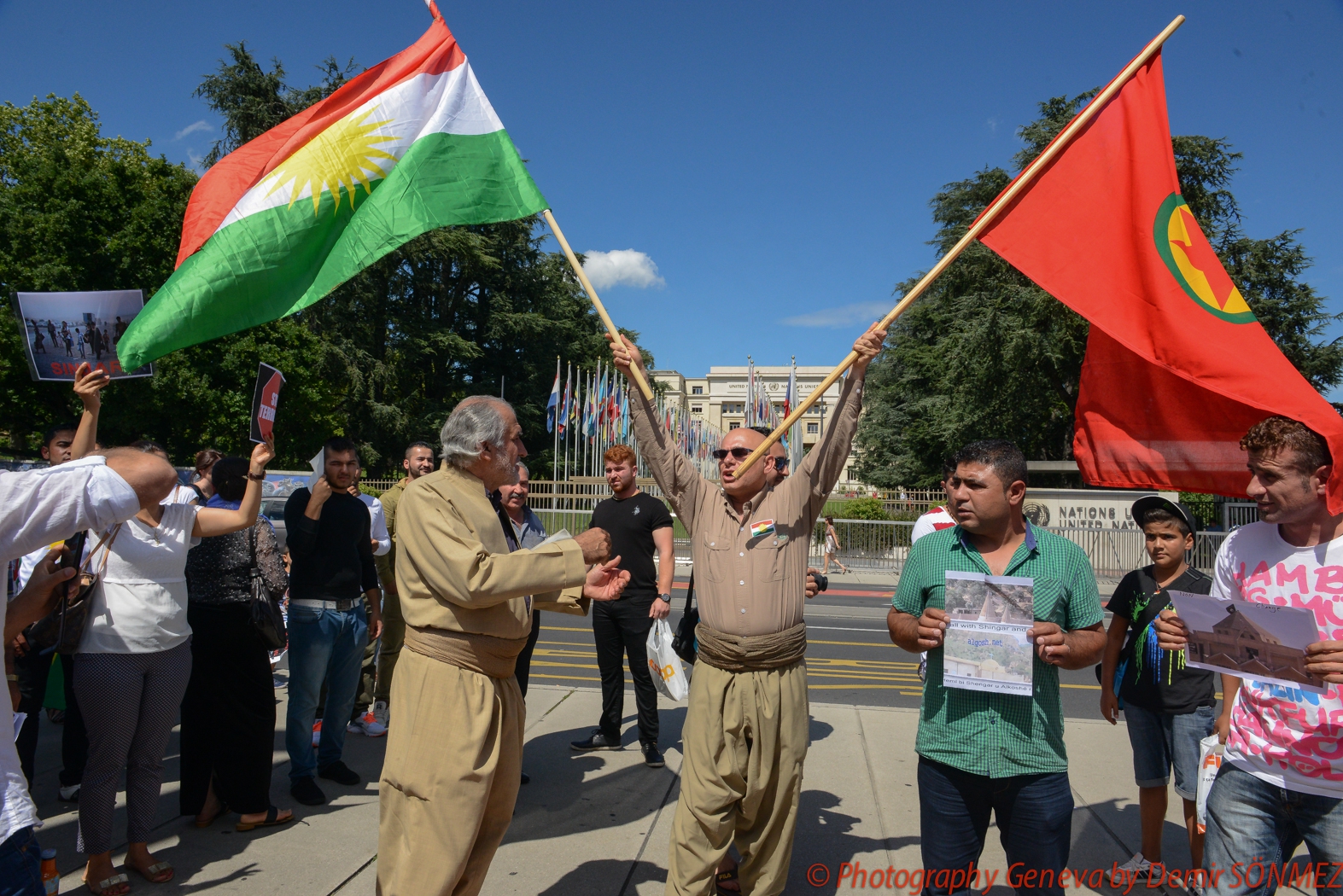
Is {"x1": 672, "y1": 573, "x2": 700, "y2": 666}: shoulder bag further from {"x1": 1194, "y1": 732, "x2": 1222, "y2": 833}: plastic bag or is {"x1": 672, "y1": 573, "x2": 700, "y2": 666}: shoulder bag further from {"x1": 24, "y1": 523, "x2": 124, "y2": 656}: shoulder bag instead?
{"x1": 24, "y1": 523, "x2": 124, "y2": 656}: shoulder bag

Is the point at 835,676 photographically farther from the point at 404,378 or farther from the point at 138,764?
the point at 404,378

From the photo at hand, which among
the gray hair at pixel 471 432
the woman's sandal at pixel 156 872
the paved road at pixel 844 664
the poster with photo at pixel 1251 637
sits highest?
the gray hair at pixel 471 432

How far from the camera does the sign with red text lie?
3.84 m

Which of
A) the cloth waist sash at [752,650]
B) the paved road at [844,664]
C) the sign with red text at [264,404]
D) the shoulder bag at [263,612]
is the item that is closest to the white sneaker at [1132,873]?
the cloth waist sash at [752,650]

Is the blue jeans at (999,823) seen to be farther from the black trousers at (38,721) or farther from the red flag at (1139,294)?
the black trousers at (38,721)

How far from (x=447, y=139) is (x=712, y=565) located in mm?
2776

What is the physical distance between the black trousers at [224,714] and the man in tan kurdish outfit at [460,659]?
6.12ft

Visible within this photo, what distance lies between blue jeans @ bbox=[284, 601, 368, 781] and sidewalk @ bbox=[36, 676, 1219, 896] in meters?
0.26

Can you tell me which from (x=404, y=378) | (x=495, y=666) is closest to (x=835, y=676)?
(x=495, y=666)

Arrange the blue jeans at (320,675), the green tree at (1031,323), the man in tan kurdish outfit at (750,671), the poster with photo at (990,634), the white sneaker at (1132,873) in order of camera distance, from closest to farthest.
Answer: the poster with photo at (990,634)
the man in tan kurdish outfit at (750,671)
the white sneaker at (1132,873)
the blue jeans at (320,675)
the green tree at (1031,323)

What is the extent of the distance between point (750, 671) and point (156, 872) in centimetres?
287

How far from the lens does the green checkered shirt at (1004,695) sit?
2887mm

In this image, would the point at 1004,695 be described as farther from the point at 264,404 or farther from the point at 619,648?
the point at 619,648

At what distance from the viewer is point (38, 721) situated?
15.7 feet
